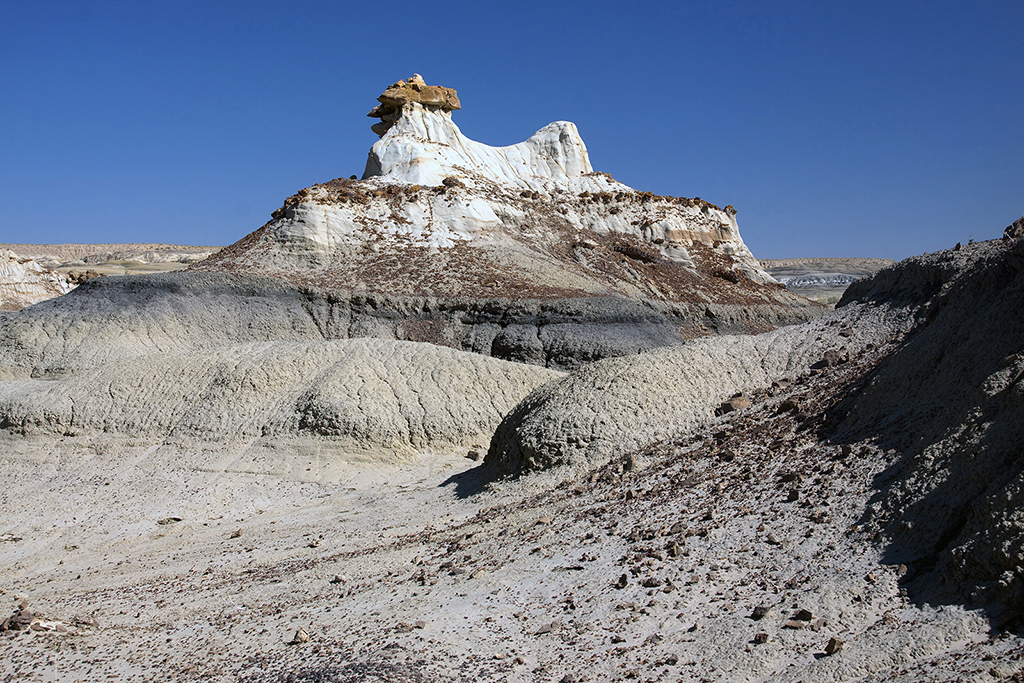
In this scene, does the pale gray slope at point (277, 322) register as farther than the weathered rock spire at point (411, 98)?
No

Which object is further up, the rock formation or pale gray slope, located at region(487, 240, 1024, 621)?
the rock formation

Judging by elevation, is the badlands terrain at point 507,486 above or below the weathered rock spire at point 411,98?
below

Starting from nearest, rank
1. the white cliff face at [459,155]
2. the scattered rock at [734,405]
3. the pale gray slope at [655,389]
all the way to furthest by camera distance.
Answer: the scattered rock at [734,405], the pale gray slope at [655,389], the white cliff face at [459,155]

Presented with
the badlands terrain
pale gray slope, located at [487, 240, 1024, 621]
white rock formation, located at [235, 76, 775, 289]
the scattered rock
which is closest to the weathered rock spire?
white rock formation, located at [235, 76, 775, 289]

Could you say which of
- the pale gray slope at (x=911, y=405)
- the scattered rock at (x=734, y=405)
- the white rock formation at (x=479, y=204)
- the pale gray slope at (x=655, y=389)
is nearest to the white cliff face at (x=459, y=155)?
the white rock formation at (x=479, y=204)

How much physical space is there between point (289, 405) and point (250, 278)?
8.51 m

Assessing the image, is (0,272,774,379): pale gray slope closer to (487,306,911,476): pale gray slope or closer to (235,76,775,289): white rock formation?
(235,76,775,289): white rock formation

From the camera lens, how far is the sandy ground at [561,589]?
527 cm

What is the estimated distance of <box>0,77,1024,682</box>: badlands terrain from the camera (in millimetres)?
5574

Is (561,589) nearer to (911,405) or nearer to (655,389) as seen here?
(911,405)

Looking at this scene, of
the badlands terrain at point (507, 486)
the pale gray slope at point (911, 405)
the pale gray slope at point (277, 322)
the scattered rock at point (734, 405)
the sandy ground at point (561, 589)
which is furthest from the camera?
the pale gray slope at point (277, 322)

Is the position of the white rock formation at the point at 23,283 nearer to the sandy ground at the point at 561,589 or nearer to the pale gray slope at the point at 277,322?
the pale gray slope at the point at 277,322

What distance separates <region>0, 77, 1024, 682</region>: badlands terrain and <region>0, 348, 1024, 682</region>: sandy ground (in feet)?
0.11

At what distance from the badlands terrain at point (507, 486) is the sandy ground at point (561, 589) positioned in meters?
0.03
